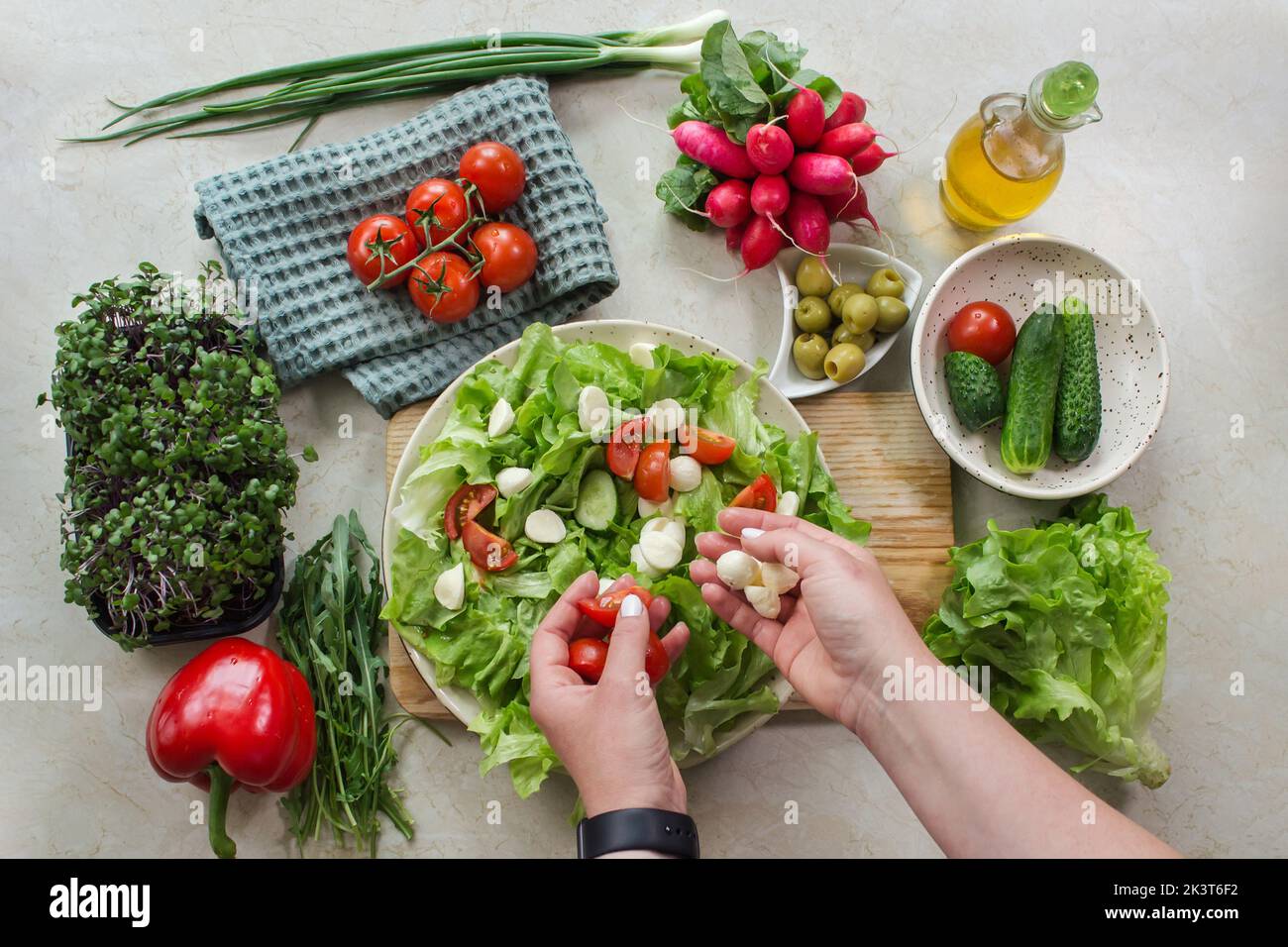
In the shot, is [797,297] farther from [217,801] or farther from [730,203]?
[217,801]

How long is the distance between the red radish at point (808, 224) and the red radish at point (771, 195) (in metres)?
0.03

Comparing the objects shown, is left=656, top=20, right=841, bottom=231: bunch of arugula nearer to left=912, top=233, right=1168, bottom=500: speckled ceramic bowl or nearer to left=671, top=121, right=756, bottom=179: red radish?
left=671, top=121, right=756, bottom=179: red radish

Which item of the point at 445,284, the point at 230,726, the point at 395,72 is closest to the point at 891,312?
the point at 445,284

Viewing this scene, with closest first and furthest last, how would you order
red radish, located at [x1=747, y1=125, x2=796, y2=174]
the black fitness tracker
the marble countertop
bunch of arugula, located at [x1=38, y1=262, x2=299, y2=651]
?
1. the black fitness tracker
2. bunch of arugula, located at [x1=38, y1=262, x2=299, y2=651]
3. red radish, located at [x1=747, y1=125, x2=796, y2=174]
4. the marble countertop

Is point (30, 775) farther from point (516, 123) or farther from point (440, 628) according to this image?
point (516, 123)

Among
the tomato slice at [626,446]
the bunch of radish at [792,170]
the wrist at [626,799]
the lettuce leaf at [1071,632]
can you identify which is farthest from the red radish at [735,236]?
the wrist at [626,799]

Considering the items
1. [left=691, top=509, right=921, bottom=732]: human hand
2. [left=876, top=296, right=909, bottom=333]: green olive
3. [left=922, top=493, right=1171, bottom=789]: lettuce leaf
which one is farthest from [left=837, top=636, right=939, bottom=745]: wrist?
[left=876, top=296, right=909, bottom=333]: green olive

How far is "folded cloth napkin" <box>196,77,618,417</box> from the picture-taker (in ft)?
5.38

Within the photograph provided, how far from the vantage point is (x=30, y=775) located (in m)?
1.67

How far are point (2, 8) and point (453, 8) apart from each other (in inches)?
33.1

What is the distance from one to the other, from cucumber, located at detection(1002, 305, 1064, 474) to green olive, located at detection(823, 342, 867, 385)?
26 cm

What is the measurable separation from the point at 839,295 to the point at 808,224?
130 mm

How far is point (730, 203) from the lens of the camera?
1640mm
